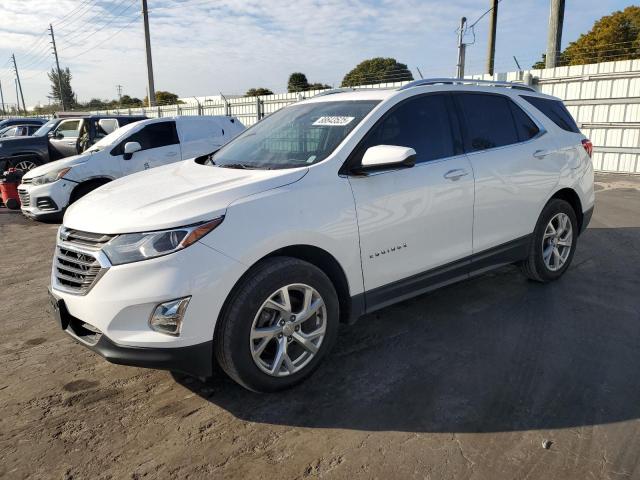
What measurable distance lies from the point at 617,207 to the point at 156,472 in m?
8.68

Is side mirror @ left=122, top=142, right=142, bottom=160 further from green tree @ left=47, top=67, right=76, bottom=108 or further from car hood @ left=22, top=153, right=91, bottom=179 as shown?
green tree @ left=47, top=67, right=76, bottom=108

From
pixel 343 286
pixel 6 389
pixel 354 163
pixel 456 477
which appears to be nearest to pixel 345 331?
pixel 343 286

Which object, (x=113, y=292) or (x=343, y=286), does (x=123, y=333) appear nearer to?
(x=113, y=292)

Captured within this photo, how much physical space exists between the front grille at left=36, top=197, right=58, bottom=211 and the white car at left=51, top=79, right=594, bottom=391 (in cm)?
473

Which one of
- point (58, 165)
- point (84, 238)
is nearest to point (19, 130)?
point (58, 165)

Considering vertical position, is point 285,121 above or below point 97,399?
above

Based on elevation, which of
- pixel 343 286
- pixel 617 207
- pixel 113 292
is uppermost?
pixel 113 292

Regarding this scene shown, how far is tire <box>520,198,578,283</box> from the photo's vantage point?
4.59 meters

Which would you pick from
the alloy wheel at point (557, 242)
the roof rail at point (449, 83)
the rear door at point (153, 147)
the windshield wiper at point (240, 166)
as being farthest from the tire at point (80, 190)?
the alloy wheel at point (557, 242)

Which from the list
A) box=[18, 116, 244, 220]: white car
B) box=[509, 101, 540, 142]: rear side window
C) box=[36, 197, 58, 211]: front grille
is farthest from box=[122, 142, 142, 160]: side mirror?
box=[509, 101, 540, 142]: rear side window

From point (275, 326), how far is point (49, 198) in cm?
632

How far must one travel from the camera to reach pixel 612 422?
2666 mm

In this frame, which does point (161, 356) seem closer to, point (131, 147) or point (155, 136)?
point (131, 147)

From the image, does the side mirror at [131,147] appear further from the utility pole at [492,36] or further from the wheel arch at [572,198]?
the utility pole at [492,36]
